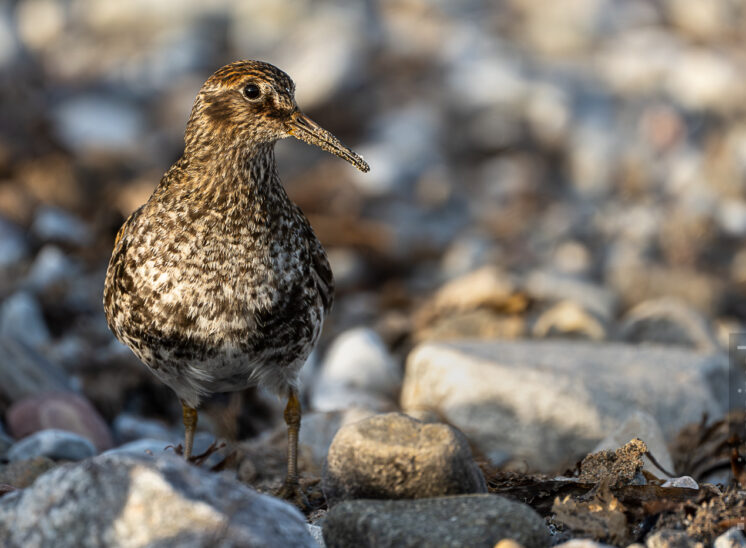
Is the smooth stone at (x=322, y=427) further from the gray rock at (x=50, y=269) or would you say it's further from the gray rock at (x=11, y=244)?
the gray rock at (x=11, y=244)

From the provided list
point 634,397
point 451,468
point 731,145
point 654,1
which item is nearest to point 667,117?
point 731,145

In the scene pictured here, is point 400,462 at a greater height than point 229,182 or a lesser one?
lesser

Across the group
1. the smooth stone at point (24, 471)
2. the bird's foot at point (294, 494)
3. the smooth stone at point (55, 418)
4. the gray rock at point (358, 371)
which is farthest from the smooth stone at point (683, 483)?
the smooth stone at point (55, 418)

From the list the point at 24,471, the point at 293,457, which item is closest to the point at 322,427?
the point at 293,457

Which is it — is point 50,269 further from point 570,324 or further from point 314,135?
point 314,135

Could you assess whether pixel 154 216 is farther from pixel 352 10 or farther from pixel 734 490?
pixel 352 10

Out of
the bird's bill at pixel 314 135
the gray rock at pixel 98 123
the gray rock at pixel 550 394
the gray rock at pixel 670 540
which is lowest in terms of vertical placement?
the gray rock at pixel 550 394
